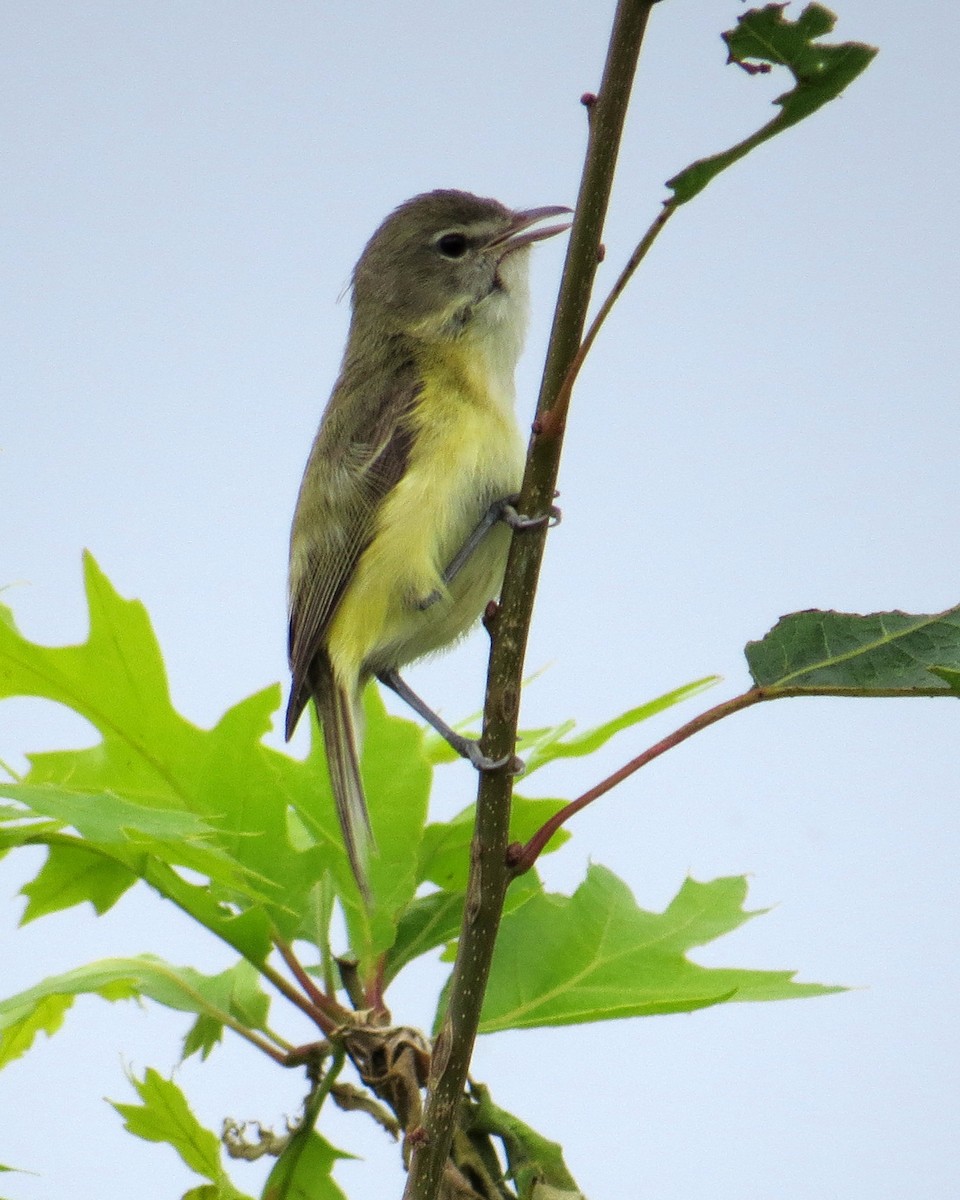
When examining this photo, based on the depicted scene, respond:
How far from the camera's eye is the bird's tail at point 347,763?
1664 mm

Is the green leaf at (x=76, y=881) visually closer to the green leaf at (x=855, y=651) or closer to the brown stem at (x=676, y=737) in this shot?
the brown stem at (x=676, y=737)

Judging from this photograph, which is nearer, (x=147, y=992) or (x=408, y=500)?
(x=147, y=992)

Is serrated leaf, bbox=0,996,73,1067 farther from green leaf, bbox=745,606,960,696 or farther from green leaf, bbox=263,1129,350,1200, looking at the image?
green leaf, bbox=745,606,960,696

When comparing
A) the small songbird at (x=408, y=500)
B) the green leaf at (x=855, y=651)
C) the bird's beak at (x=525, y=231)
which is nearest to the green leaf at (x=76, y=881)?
the small songbird at (x=408, y=500)

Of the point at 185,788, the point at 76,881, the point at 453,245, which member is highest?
the point at 453,245

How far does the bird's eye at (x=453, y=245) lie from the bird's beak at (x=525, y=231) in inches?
3.0

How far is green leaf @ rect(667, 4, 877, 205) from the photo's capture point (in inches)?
41.8

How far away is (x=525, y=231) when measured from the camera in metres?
2.97

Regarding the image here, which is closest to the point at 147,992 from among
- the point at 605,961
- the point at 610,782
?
the point at 605,961

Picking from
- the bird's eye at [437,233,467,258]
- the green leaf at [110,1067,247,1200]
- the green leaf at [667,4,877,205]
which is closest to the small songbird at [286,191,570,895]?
the bird's eye at [437,233,467,258]

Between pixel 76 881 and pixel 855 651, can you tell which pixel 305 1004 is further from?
pixel 855 651

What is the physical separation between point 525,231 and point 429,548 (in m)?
0.99

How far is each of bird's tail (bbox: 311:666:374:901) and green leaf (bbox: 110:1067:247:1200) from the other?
32 centimetres

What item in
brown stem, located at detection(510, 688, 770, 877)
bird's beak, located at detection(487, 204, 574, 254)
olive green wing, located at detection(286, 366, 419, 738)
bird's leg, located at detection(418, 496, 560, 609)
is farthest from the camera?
bird's beak, located at detection(487, 204, 574, 254)
